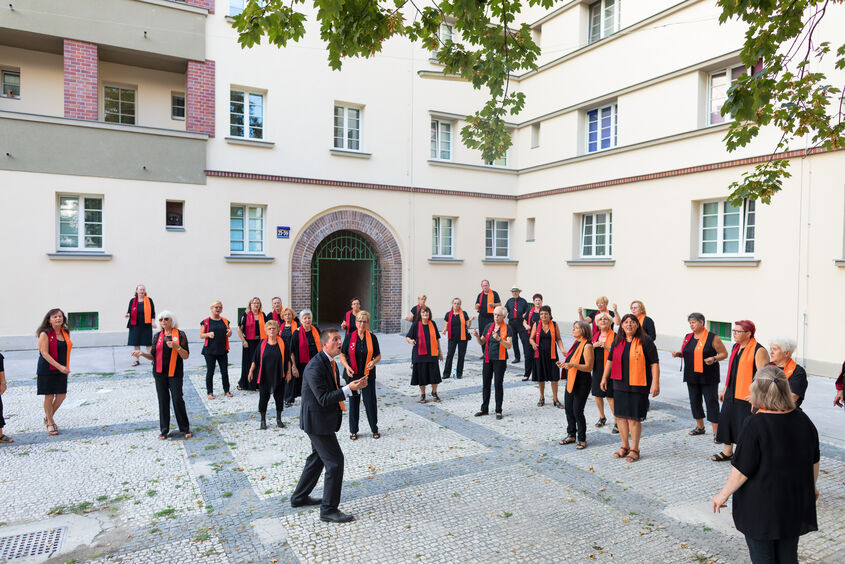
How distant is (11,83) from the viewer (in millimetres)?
14555

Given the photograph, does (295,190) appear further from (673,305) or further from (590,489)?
(590,489)

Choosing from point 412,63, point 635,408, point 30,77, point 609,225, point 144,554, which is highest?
point 412,63

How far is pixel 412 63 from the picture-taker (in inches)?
728

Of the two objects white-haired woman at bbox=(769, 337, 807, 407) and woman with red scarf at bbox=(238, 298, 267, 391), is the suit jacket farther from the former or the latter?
woman with red scarf at bbox=(238, 298, 267, 391)

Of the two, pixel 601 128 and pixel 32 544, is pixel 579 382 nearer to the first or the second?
pixel 32 544

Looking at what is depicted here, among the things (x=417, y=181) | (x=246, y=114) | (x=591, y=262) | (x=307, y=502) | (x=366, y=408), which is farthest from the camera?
(x=417, y=181)

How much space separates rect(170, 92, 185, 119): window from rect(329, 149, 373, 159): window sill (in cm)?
447

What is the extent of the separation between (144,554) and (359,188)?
14234 mm

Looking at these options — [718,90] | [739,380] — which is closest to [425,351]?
[739,380]

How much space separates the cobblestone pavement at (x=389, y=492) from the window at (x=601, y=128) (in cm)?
1090

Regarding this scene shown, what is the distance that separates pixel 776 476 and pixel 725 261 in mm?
11301

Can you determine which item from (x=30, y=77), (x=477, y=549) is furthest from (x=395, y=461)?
(x=30, y=77)

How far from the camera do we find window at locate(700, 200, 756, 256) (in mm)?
13289

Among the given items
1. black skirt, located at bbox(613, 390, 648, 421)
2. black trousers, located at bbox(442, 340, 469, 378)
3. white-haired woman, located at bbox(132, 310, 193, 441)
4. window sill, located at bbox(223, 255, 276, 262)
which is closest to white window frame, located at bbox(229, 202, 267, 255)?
window sill, located at bbox(223, 255, 276, 262)
